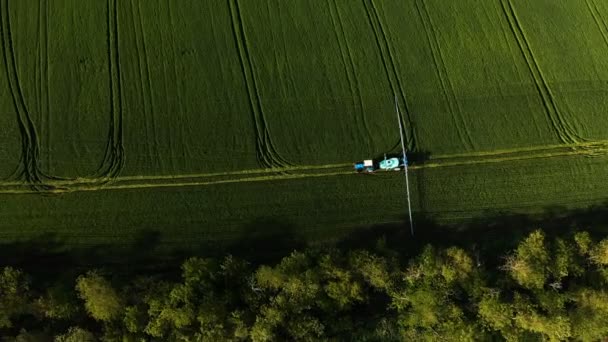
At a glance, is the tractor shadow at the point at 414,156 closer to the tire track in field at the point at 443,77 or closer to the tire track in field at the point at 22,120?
the tire track in field at the point at 443,77

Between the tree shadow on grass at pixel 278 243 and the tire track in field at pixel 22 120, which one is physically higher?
the tire track in field at pixel 22 120

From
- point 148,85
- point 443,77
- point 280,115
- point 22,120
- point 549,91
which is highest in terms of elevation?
point 148,85

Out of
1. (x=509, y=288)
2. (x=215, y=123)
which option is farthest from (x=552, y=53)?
(x=215, y=123)

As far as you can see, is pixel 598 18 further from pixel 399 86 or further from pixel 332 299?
pixel 332 299

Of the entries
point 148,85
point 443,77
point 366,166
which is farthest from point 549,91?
point 148,85

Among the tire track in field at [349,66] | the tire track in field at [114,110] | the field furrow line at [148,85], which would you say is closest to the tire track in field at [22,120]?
the tire track in field at [114,110]

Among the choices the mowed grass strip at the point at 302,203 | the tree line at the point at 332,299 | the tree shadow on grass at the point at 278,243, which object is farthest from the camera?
the mowed grass strip at the point at 302,203
